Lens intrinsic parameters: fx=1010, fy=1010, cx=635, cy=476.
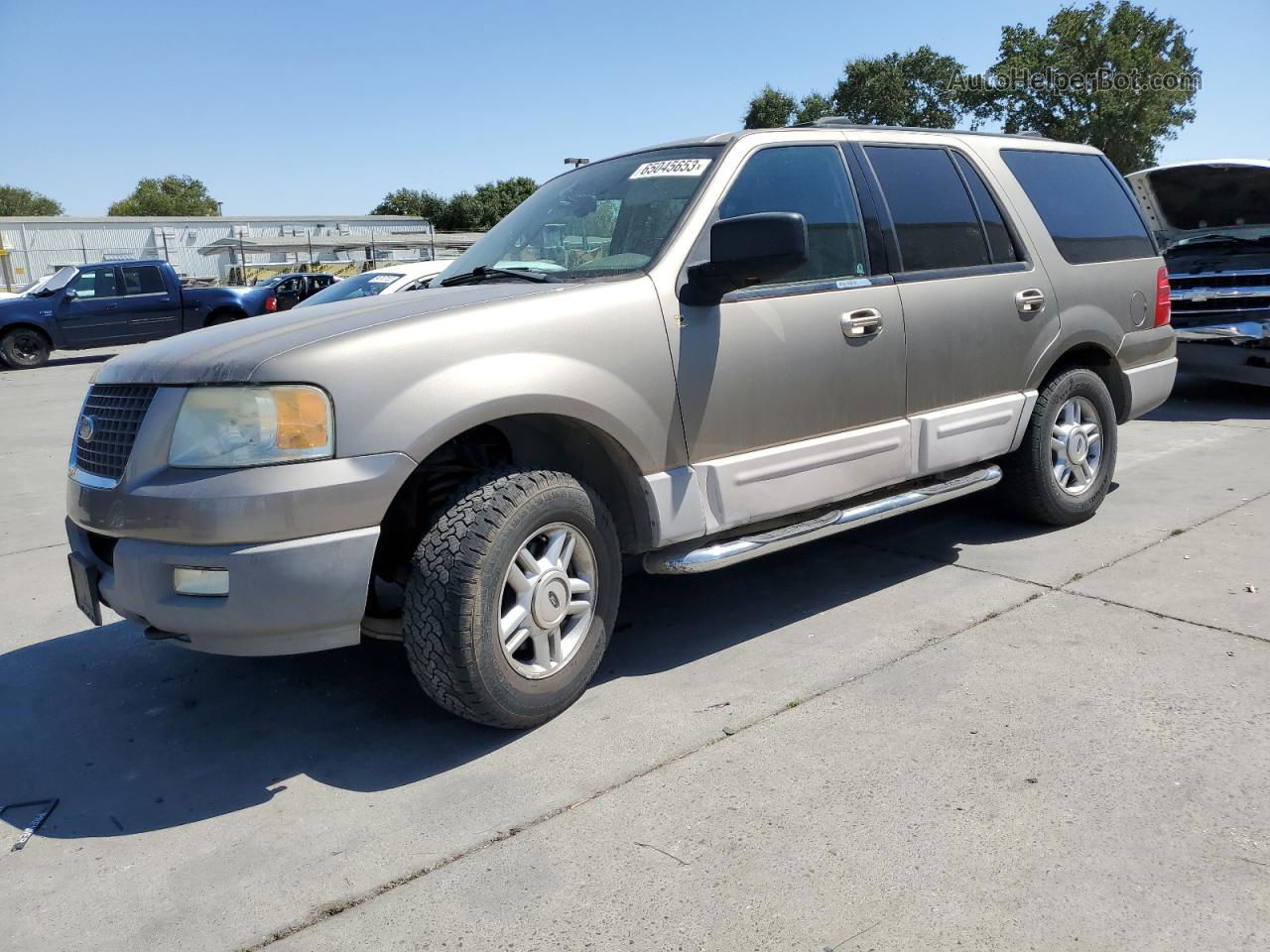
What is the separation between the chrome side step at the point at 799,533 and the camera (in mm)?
3465

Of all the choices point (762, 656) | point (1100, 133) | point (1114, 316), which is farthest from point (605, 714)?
point (1100, 133)

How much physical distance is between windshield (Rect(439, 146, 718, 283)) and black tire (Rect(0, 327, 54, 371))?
16.8 m

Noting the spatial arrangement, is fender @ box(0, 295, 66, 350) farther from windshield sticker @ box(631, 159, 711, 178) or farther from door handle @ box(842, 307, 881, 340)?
door handle @ box(842, 307, 881, 340)

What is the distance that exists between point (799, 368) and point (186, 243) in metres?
47.0

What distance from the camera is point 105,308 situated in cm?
1852

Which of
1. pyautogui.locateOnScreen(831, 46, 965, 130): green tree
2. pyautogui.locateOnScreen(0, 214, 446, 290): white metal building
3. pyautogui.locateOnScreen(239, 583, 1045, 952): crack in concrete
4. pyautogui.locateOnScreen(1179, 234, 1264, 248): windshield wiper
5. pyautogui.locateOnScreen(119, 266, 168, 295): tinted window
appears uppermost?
pyautogui.locateOnScreen(831, 46, 965, 130): green tree

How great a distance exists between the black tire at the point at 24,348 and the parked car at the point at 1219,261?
57.7 ft

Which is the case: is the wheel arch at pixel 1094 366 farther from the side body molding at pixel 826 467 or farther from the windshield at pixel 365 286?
the windshield at pixel 365 286

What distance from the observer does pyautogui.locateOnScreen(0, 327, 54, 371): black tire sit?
57.9ft

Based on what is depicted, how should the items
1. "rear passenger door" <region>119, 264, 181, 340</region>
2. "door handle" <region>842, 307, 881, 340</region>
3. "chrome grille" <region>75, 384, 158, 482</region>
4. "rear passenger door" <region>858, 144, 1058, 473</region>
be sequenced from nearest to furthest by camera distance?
"chrome grille" <region>75, 384, 158, 482</region> → "door handle" <region>842, 307, 881, 340</region> → "rear passenger door" <region>858, 144, 1058, 473</region> → "rear passenger door" <region>119, 264, 181, 340</region>

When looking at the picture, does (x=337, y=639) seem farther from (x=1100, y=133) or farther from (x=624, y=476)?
(x=1100, y=133)

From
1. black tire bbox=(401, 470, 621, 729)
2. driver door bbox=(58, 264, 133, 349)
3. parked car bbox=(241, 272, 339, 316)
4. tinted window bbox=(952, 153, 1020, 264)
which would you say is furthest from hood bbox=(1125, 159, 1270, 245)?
parked car bbox=(241, 272, 339, 316)

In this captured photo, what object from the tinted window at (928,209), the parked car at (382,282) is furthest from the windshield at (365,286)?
the tinted window at (928,209)

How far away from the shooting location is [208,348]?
9.83ft
